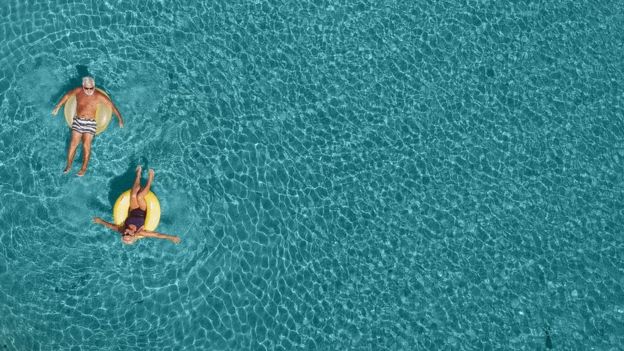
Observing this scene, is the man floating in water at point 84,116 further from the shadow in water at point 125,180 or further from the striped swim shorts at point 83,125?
the shadow in water at point 125,180

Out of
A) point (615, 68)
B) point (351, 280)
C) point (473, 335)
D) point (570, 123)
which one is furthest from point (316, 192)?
point (615, 68)

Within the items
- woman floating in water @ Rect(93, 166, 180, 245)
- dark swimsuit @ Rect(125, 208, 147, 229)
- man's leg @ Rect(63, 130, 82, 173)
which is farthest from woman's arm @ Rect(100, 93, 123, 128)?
dark swimsuit @ Rect(125, 208, 147, 229)

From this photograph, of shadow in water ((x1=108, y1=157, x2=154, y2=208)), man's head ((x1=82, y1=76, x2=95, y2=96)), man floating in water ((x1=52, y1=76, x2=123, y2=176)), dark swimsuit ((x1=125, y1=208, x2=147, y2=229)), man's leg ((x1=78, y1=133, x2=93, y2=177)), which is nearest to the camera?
dark swimsuit ((x1=125, y1=208, x2=147, y2=229))

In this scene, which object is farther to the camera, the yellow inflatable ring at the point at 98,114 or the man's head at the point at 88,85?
the yellow inflatable ring at the point at 98,114

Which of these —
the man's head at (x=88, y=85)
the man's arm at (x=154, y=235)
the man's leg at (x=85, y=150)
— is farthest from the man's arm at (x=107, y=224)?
the man's head at (x=88, y=85)

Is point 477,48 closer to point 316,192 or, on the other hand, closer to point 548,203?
point 548,203

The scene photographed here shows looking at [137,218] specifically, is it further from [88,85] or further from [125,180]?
[88,85]

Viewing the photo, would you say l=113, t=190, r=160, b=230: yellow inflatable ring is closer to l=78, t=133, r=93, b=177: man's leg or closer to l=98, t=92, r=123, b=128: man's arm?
l=78, t=133, r=93, b=177: man's leg
